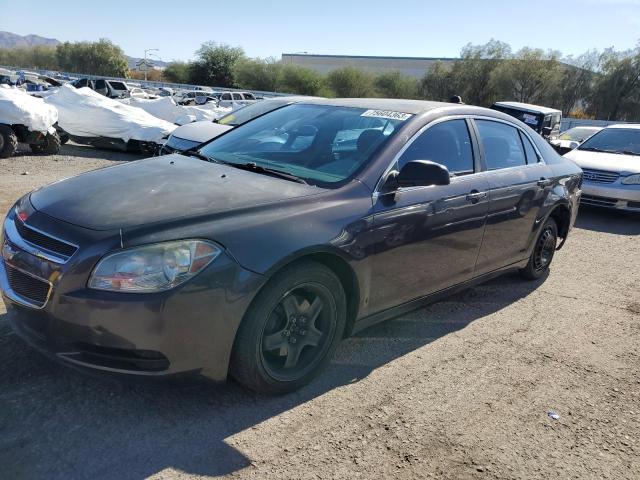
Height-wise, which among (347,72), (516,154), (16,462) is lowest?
(16,462)

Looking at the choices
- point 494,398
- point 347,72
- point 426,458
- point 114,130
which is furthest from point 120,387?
point 347,72

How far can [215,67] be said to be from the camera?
6938 cm

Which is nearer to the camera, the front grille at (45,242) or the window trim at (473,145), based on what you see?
the front grille at (45,242)

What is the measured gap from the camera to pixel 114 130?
12945mm

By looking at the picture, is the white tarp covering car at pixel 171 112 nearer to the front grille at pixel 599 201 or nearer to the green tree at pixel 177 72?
the front grille at pixel 599 201

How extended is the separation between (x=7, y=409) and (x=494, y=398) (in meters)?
2.78

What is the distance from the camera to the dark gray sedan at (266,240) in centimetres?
258

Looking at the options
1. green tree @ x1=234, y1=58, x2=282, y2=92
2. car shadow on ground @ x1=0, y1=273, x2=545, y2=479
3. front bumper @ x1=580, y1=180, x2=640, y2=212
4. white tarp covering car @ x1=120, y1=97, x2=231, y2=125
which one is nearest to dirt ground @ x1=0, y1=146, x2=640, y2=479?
car shadow on ground @ x1=0, y1=273, x2=545, y2=479

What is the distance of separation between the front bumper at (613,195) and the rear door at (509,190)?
4928mm

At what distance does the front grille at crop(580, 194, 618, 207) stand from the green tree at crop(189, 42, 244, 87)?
64050mm

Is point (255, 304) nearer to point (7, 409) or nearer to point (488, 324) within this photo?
point (7, 409)

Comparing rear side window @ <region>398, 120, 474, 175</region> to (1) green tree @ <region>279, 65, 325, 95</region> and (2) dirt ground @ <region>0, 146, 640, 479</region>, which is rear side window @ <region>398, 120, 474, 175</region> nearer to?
(2) dirt ground @ <region>0, 146, 640, 479</region>

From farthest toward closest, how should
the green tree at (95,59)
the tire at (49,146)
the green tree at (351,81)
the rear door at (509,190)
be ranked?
the green tree at (95,59), the green tree at (351,81), the tire at (49,146), the rear door at (509,190)

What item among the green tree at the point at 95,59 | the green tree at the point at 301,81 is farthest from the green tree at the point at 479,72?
the green tree at the point at 95,59
